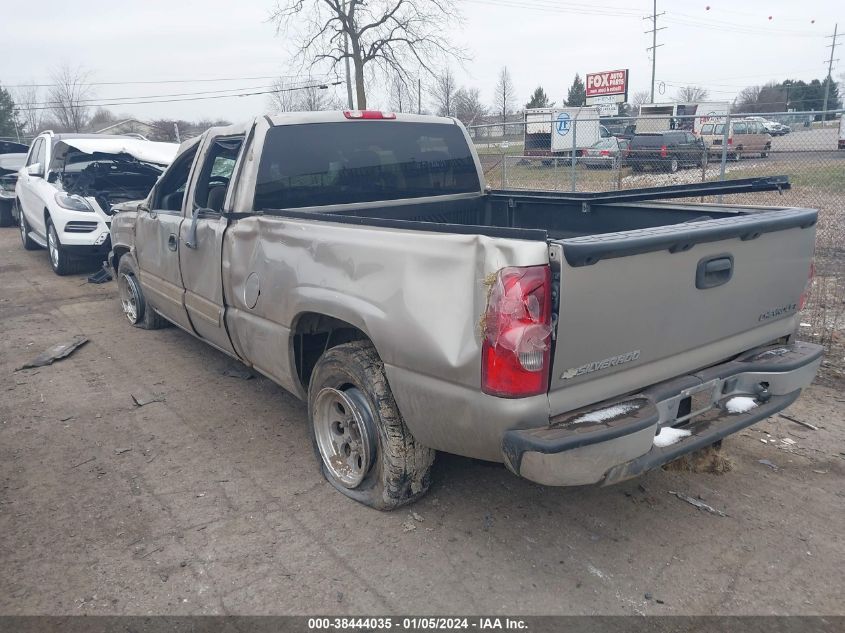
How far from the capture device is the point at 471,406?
2623 mm

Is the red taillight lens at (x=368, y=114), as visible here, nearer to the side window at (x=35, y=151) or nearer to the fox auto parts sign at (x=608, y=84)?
the side window at (x=35, y=151)

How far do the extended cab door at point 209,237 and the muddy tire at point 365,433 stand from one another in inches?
46.6

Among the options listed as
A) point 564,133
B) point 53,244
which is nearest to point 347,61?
point 564,133

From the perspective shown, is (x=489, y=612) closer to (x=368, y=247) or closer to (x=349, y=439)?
(x=349, y=439)

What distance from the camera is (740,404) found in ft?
10.4

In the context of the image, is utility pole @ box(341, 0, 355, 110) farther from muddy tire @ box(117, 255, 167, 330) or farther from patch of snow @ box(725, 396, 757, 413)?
patch of snow @ box(725, 396, 757, 413)

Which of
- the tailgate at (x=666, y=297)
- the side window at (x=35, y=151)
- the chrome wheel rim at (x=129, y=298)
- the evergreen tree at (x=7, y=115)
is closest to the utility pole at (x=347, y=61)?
the side window at (x=35, y=151)

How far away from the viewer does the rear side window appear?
13.6 ft

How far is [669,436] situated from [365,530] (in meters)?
1.52

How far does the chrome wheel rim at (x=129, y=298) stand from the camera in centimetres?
661

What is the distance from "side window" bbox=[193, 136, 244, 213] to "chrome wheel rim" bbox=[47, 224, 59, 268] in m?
5.74

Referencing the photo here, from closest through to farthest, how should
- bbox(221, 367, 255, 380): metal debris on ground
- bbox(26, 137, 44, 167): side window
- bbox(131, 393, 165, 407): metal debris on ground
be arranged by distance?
1. bbox(131, 393, 165, 407): metal debris on ground
2. bbox(221, 367, 255, 380): metal debris on ground
3. bbox(26, 137, 44, 167): side window

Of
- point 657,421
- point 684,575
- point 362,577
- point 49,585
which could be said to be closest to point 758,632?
point 684,575

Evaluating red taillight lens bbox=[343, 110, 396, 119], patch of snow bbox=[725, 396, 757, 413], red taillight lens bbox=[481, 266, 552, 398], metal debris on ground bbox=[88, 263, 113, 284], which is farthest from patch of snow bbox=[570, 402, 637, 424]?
metal debris on ground bbox=[88, 263, 113, 284]
